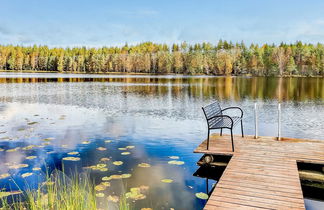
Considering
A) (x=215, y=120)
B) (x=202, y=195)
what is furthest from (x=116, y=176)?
(x=215, y=120)

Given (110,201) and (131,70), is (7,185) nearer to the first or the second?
(110,201)

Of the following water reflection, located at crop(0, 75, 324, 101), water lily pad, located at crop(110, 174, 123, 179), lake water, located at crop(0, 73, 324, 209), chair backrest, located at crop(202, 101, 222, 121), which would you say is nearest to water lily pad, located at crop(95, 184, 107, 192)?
lake water, located at crop(0, 73, 324, 209)

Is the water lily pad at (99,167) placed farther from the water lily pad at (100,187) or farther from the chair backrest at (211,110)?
the chair backrest at (211,110)

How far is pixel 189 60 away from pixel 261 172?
4362 inches

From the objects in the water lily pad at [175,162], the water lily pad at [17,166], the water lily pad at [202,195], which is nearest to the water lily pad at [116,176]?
the water lily pad at [175,162]

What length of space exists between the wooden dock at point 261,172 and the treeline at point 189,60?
305 ft

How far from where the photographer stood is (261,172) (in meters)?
6.23

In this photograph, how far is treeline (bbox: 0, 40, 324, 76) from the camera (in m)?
97.1

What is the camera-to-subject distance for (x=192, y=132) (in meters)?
12.6

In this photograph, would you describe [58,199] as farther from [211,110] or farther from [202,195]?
[211,110]

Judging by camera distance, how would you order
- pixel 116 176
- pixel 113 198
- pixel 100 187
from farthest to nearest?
pixel 116 176, pixel 100 187, pixel 113 198

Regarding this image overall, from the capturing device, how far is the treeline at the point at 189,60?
3824 inches

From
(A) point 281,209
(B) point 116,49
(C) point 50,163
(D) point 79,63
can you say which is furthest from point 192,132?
(B) point 116,49

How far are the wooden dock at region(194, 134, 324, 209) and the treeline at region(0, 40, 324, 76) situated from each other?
93.0 m
